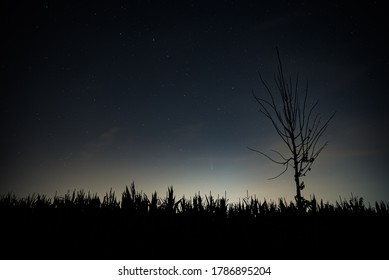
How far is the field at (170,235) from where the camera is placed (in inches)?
124

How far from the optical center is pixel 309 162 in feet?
18.7

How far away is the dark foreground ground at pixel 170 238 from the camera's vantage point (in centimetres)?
314

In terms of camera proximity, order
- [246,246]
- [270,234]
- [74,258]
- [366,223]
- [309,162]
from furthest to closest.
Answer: [309,162]
[366,223]
[270,234]
[246,246]
[74,258]

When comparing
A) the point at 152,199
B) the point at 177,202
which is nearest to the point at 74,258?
the point at 152,199

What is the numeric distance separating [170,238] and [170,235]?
6 cm

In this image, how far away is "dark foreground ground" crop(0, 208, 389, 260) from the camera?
3.14m

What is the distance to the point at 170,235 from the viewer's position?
3484 millimetres

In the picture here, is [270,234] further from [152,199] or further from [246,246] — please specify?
[152,199]

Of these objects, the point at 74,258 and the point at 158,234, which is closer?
the point at 74,258

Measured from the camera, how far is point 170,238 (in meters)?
3.42

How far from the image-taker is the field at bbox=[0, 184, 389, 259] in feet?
10.4
